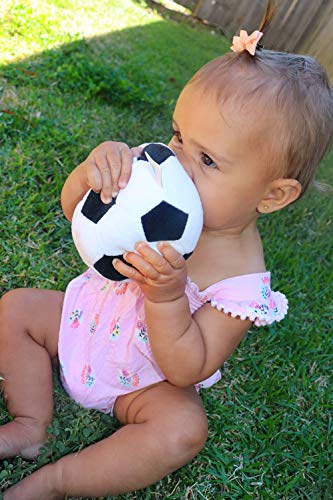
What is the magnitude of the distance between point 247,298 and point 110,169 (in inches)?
21.9

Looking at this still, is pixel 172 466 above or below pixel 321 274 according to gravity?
above

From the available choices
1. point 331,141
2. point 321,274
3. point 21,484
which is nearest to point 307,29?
point 321,274

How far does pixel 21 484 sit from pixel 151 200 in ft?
2.67

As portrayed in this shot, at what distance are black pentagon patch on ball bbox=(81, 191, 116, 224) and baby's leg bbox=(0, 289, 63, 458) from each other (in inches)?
19.0

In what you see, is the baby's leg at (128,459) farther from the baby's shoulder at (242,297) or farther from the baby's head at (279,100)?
the baby's head at (279,100)

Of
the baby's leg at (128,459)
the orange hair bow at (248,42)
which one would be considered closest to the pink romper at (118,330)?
the baby's leg at (128,459)

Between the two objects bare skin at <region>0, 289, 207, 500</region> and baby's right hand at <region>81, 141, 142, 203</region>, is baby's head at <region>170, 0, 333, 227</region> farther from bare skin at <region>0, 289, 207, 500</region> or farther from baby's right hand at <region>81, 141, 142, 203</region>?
bare skin at <region>0, 289, 207, 500</region>

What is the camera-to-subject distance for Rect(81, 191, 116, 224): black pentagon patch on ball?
1.42 m

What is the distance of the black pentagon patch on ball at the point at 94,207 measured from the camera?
142 centimetres

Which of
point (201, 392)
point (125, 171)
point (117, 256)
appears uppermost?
point (125, 171)

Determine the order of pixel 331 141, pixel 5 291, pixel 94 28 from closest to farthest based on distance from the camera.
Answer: pixel 331 141
pixel 5 291
pixel 94 28

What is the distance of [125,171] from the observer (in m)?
1.44

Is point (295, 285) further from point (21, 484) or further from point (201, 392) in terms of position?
point (21, 484)

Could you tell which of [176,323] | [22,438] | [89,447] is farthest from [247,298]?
[22,438]
